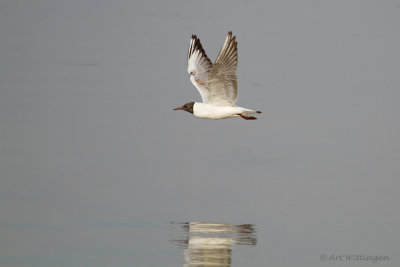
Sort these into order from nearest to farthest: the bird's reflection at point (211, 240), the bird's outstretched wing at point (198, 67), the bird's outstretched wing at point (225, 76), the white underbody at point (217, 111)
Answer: the bird's reflection at point (211, 240) < the bird's outstretched wing at point (225, 76) < the white underbody at point (217, 111) < the bird's outstretched wing at point (198, 67)

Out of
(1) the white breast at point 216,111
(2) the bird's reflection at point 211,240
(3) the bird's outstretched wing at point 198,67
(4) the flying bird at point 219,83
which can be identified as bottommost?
(2) the bird's reflection at point 211,240

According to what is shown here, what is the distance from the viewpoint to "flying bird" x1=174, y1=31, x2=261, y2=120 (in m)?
10.3

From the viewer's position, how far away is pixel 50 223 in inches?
359

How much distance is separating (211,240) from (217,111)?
8.86 feet

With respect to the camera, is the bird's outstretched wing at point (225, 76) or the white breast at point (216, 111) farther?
the white breast at point (216, 111)

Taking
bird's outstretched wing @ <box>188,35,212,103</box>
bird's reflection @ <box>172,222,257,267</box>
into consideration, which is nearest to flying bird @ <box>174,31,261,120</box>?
bird's outstretched wing @ <box>188,35,212,103</box>

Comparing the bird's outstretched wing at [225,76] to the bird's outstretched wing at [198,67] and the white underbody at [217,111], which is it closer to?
the white underbody at [217,111]

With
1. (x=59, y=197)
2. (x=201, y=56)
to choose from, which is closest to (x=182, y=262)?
(x=59, y=197)

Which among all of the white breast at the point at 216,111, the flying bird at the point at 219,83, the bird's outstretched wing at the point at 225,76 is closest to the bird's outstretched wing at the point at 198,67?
the flying bird at the point at 219,83

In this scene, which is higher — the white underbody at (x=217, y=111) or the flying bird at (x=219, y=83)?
the flying bird at (x=219, y=83)

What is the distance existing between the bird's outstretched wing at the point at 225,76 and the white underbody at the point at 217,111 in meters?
0.09

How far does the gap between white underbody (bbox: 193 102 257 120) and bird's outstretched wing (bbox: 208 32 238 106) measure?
88 millimetres

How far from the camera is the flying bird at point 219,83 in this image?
33.8 ft

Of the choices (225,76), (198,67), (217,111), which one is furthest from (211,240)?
(198,67)
